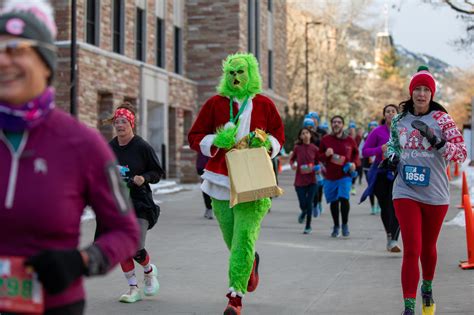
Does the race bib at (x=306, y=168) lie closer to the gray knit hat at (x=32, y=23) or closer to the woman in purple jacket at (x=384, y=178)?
the woman in purple jacket at (x=384, y=178)

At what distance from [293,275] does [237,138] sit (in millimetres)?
2826

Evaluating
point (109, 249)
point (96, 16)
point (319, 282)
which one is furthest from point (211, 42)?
point (109, 249)

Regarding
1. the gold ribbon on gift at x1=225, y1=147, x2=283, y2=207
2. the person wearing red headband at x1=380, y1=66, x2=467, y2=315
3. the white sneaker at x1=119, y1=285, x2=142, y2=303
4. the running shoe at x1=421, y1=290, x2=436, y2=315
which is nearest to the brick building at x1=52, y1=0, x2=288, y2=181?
the white sneaker at x1=119, y1=285, x2=142, y2=303

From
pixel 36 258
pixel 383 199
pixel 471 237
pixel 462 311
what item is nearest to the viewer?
pixel 36 258

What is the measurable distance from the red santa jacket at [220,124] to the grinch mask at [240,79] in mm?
71

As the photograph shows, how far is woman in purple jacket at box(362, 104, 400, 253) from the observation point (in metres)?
11.7

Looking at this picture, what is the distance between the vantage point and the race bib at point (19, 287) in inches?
113

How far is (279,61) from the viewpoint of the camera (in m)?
52.2

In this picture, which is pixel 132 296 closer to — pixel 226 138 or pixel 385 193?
pixel 226 138

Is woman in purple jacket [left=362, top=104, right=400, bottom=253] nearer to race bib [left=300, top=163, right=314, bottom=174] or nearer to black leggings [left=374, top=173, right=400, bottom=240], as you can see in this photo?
black leggings [left=374, top=173, right=400, bottom=240]

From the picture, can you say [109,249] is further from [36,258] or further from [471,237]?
[471,237]

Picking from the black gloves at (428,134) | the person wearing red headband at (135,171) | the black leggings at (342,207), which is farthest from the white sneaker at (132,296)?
the black leggings at (342,207)

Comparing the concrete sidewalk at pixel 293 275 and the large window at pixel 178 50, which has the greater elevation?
the large window at pixel 178 50

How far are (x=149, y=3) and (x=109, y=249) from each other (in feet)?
99.3
